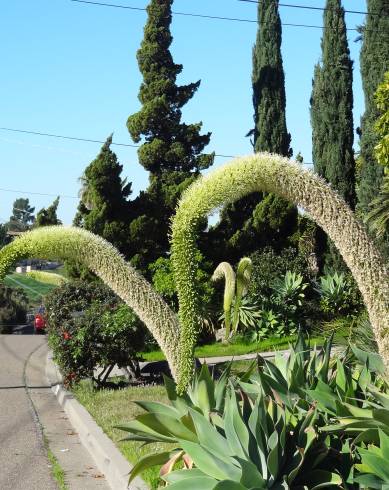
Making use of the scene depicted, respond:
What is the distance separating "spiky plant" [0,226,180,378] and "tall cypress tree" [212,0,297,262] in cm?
1749

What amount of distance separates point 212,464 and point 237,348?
47.8 feet

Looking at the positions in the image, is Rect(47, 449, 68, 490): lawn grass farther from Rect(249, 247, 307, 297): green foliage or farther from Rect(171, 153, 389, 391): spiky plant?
Rect(249, 247, 307, 297): green foliage

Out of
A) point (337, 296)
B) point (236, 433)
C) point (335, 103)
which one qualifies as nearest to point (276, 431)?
point (236, 433)

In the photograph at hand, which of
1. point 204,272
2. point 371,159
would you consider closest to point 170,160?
point 204,272

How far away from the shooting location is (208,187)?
4.11 metres

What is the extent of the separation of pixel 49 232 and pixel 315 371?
2.45 metres

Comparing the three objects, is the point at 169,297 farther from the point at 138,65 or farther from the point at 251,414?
the point at 251,414

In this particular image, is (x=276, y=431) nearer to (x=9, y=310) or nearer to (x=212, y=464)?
(x=212, y=464)

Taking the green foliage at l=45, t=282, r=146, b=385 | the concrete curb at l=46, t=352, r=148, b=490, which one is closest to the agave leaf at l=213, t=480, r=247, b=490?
the concrete curb at l=46, t=352, r=148, b=490

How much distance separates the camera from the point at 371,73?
2114cm

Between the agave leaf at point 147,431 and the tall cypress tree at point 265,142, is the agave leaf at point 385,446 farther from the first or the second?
the tall cypress tree at point 265,142

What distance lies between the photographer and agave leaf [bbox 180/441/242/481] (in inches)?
176

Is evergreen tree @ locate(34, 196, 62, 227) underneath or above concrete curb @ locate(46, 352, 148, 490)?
above

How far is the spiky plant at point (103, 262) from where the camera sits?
471 cm
